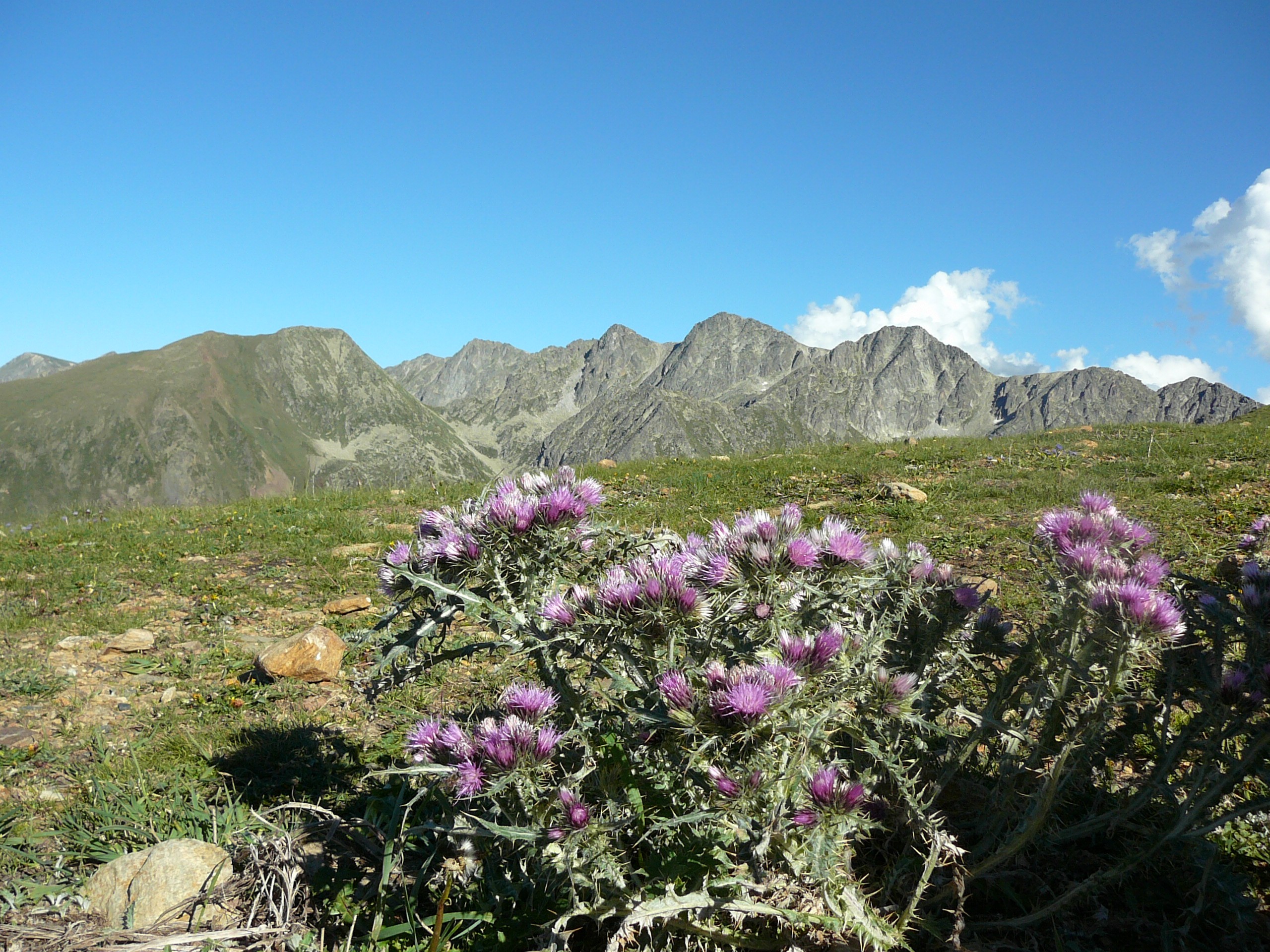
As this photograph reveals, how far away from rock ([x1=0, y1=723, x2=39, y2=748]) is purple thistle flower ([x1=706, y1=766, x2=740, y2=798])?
480cm

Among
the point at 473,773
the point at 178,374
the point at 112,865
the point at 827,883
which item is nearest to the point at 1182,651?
the point at 827,883

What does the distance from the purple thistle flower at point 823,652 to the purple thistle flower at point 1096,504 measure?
4.89ft

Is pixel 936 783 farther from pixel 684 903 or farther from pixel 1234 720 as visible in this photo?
pixel 684 903

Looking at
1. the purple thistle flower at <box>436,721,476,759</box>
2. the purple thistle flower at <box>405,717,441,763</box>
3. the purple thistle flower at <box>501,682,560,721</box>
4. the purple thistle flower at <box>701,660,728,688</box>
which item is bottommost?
the purple thistle flower at <box>405,717,441,763</box>

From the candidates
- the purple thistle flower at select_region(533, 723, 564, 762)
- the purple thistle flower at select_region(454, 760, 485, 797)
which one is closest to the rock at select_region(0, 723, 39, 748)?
the purple thistle flower at select_region(454, 760, 485, 797)

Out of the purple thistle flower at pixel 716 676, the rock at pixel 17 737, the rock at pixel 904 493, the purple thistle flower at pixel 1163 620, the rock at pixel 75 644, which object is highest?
the rock at pixel 904 493

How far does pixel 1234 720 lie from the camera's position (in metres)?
2.44

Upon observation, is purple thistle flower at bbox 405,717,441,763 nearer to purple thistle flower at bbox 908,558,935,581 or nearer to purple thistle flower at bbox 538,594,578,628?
purple thistle flower at bbox 538,594,578,628

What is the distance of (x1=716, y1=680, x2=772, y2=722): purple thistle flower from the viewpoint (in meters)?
1.99

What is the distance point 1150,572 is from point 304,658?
215 inches

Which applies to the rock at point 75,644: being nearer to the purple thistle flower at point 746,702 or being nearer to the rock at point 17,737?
the rock at point 17,737

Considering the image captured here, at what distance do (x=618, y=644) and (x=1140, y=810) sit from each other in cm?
266

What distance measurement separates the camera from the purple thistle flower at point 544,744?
7.37ft

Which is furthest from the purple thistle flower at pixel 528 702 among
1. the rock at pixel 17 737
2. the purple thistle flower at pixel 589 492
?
the rock at pixel 17 737
